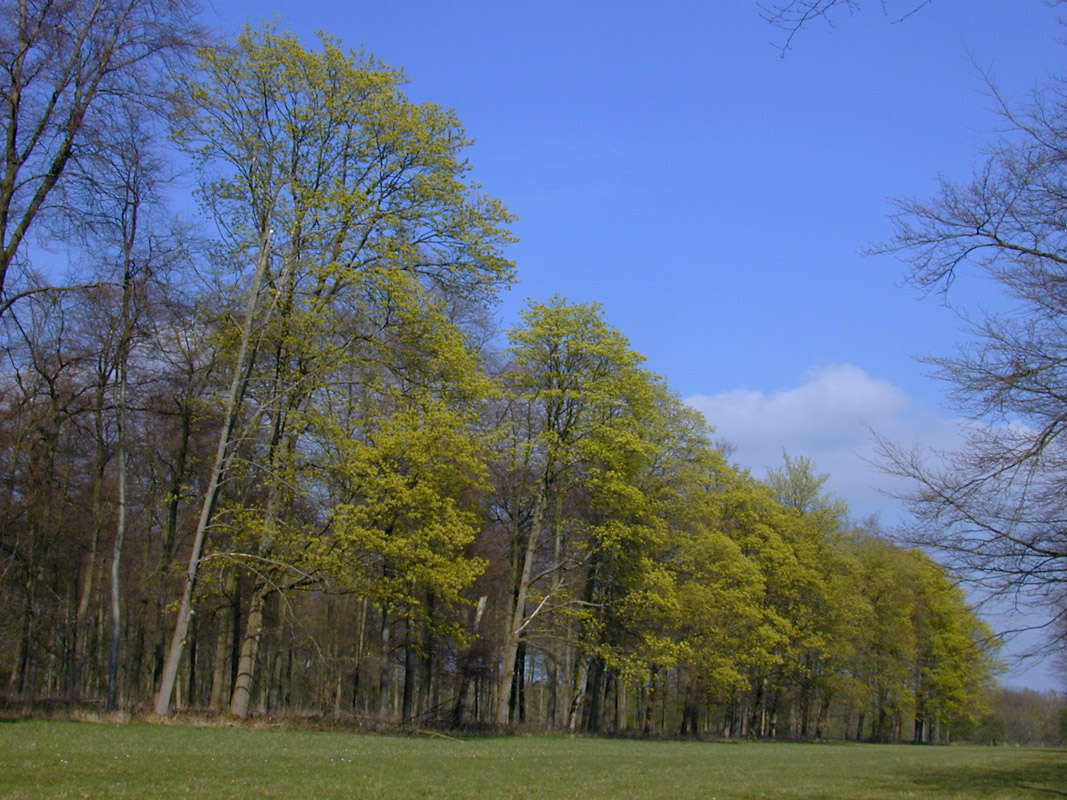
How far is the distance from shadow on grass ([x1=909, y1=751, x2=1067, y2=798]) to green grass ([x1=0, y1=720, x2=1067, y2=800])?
0.04 meters

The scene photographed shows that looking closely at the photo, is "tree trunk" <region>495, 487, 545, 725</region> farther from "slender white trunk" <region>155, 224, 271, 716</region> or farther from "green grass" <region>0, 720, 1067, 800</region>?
"slender white trunk" <region>155, 224, 271, 716</region>

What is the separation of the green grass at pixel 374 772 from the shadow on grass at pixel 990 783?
4cm

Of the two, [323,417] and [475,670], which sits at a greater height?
[323,417]

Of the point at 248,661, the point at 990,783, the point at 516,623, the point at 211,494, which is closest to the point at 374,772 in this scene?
the point at 211,494

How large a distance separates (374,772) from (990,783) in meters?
12.8

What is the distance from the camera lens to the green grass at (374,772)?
941cm

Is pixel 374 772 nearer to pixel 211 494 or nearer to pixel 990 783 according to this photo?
pixel 211 494

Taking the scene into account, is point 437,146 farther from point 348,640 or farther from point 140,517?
point 348,640

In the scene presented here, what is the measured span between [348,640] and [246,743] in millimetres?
28129

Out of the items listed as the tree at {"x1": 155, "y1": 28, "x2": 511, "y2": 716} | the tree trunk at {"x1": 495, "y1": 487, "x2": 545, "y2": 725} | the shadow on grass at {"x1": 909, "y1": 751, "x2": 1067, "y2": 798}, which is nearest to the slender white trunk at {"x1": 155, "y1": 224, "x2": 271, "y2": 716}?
the tree at {"x1": 155, "y1": 28, "x2": 511, "y2": 716}

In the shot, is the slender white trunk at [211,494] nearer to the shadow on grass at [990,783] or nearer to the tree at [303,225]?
the tree at [303,225]

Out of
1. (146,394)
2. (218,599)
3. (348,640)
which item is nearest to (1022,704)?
(348,640)

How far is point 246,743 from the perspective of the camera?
15.3 metres

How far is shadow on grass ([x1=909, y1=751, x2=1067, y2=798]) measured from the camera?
48.8 ft
